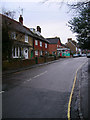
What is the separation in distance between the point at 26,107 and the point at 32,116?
34.7 inches

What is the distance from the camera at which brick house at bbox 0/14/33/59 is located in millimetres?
18141

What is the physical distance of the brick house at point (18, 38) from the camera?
18.1 meters

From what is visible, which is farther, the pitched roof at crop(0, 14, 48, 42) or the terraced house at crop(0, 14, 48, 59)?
the pitched roof at crop(0, 14, 48, 42)

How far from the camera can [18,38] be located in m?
23.7

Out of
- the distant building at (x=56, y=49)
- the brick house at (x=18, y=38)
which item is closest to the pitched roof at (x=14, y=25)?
the brick house at (x=18, y=38)

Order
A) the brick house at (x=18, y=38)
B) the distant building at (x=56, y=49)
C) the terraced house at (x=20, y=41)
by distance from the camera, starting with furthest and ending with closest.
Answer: the distant building at (x=56, y=49)
the brick house at (x=18, y=38)
the terraced house at (x=20, y=41)

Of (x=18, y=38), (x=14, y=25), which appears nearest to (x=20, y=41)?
(x=18, y=38)

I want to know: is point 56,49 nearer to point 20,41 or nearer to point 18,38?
point 20,41

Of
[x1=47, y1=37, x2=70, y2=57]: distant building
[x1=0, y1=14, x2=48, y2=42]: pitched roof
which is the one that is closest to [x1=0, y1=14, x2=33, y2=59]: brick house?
[x1=0, y1=14, x2=48, y2=42]: pitched roof

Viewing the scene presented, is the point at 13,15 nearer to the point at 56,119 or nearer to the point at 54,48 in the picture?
the point at 56,119

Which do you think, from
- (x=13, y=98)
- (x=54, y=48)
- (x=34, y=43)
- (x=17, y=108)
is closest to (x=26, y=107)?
(x=17, y=108)

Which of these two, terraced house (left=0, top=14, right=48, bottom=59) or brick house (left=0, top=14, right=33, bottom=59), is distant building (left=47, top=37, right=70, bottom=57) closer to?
terraced house (left=0, top=14, right=48, bottom=59)

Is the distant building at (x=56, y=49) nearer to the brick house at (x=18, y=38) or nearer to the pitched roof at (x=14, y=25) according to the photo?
the brick house at (x=18, y=38)

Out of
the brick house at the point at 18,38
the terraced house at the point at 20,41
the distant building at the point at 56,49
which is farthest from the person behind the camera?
the distant building at the point at 56,49
